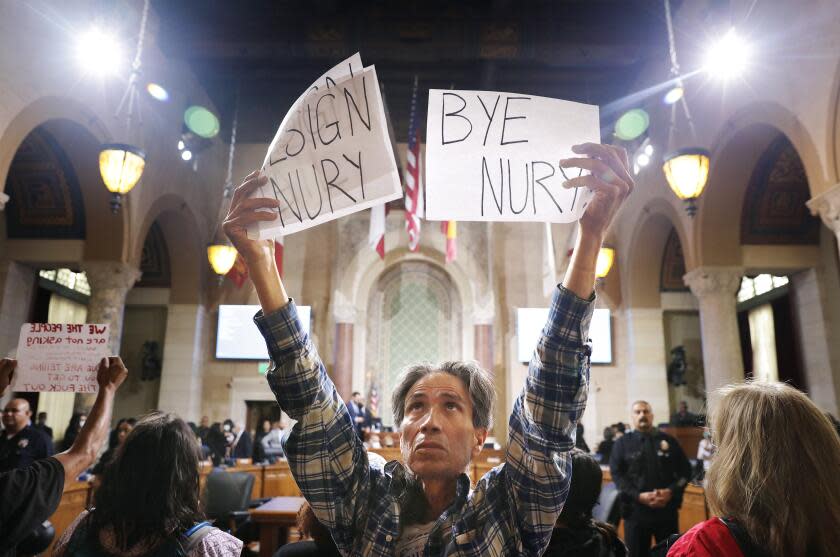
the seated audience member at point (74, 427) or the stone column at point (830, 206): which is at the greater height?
the stone column at point (830, 206)

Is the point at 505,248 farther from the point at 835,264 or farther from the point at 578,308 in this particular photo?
the point at 578,308

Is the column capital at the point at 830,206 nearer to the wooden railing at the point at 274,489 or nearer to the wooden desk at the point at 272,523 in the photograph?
the wooden railing at the point at 274,489

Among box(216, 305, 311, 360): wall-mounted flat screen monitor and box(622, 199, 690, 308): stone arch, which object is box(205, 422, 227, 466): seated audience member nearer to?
box(216, 305, 311, 360): wall-mounted flat screen monitor

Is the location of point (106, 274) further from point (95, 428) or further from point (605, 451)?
point (605, 451)

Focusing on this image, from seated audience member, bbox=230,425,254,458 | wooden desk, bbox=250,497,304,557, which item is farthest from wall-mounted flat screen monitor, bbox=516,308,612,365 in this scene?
wooden desk, bbox=250,497,304,557

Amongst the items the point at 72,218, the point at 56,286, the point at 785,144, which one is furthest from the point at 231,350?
the point at 785,144

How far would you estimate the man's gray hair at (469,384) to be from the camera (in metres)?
1.26

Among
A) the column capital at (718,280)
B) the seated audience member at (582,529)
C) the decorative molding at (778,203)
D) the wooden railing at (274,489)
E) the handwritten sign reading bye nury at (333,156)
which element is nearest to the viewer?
the handwritten sign reading bye nury at (333,156)

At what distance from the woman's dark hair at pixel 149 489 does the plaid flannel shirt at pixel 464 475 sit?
472mm

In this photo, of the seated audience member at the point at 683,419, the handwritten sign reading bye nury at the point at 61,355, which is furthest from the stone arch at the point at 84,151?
the seated audience member at the point at 683,419

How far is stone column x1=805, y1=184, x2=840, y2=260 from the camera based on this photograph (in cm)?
479

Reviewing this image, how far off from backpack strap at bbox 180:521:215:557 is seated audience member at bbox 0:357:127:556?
0.34 meters

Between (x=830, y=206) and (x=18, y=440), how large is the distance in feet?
21.6

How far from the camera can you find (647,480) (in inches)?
166
